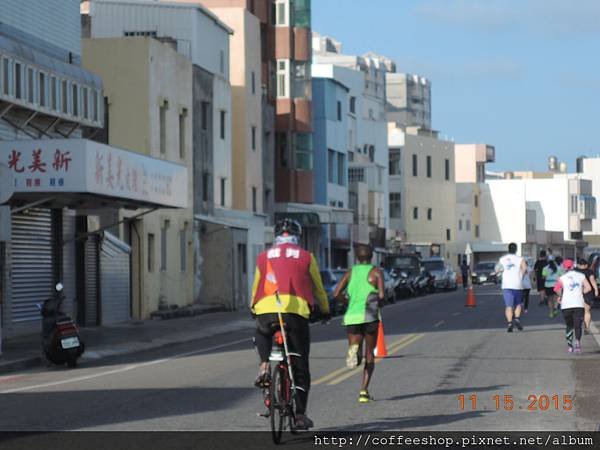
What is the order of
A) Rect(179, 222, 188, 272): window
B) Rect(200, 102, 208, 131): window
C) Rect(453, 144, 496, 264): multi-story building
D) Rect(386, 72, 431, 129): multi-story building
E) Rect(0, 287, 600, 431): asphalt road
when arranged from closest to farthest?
Rect(0, 287, 600, 431): asphalt road
Rect(179, 222, 188, 272): window
Rect(200, 102, 208, 131): window
Rect(453, 144, 496, 264): multi-story building
Rect(386, 72, 431, 129): multi-story building

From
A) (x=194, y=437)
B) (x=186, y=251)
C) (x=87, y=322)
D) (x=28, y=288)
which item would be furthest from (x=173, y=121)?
(x=194, y=437)

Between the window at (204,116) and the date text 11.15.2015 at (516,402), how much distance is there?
35.9 metres

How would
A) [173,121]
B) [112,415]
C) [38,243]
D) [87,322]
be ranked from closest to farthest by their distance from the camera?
[112,415], [38,243], [87,322], [173,121]

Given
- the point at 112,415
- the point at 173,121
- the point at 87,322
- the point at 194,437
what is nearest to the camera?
the point at 194,437

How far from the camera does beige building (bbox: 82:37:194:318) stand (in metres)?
43.1

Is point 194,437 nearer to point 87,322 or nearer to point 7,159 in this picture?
point 7,159

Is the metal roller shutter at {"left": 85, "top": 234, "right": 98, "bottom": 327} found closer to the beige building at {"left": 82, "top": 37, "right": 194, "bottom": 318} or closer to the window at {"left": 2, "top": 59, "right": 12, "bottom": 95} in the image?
the beige building at {"left": 82, "top": 37, "right": 194, "bottom": 318}

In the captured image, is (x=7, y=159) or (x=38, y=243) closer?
(x=7, y=159)

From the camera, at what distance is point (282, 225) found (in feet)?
43.1

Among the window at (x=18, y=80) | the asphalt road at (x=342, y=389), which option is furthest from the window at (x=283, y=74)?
the asphalt road at (x=342, y=389)

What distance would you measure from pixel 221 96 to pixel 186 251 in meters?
7.85

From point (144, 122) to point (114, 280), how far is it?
20.1 feet

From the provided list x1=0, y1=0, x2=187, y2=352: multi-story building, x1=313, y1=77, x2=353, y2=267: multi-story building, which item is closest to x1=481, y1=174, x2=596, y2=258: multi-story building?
x1=313, y1=77, x2=353, y2=267: multi-story building

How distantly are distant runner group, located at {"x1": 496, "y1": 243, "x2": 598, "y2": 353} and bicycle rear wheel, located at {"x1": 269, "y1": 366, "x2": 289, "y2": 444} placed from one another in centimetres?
1161
